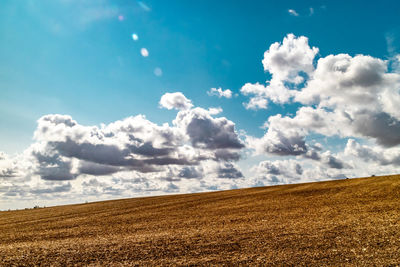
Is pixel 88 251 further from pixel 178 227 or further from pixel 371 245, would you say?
pixel 371 245

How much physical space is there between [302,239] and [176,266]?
7.06 metres

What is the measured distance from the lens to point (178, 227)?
1988 centimetres

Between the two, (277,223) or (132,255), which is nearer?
(132,255)

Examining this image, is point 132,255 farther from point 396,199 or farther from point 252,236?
point 396,199

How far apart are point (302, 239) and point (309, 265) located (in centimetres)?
352

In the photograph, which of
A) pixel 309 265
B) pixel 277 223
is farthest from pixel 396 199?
pixel 309 265

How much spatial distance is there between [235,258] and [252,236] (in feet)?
12.6

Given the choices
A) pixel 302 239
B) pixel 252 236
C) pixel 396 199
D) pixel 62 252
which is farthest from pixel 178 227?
pixel 396 199

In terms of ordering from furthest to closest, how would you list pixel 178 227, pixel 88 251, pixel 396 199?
pixel 396 199 < pixel 178 227 < pixel 88 251

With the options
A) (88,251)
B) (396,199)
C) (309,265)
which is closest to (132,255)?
(88,251)

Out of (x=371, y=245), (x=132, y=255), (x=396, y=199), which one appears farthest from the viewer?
(x=396, y=199)

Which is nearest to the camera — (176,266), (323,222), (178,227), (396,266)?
(396,266)

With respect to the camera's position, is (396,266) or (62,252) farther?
(62,252)

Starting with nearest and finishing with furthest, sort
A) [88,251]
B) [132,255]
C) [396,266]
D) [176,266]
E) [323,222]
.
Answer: [396,266] < [176,266] < [132,255] < [88,251] < [323,222]
